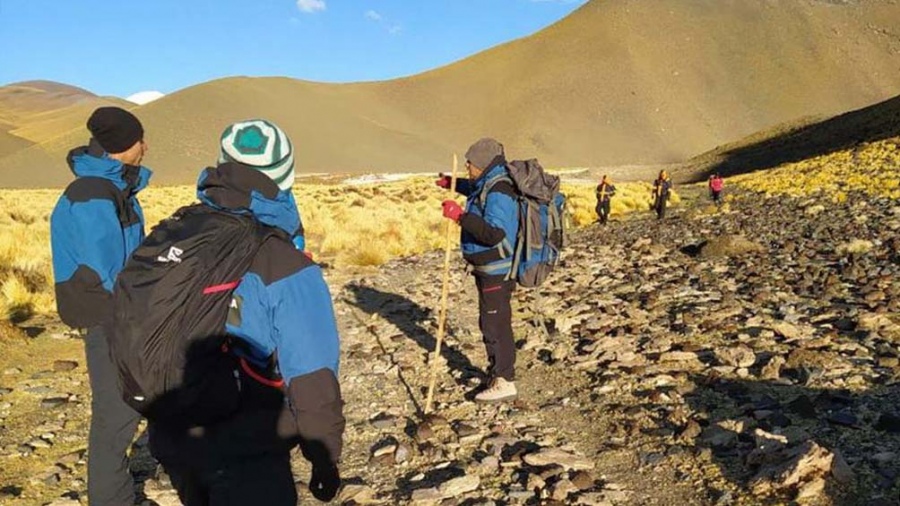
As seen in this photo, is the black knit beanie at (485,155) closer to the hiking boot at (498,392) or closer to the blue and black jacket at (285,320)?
the hiking boot at (498,392)

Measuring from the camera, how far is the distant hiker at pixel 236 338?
2.08 m

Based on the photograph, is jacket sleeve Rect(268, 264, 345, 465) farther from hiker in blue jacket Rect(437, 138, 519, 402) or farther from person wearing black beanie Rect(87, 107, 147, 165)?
hiker in blue jacket Rect(437, 138, 519, 402)

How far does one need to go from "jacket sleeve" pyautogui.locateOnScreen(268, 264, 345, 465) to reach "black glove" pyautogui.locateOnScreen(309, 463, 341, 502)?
0.10m

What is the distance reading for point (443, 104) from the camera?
132 metres

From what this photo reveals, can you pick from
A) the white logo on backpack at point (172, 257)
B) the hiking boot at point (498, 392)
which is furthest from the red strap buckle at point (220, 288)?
the hiking boot at point (498, 392)

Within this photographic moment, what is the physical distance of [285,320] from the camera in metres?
2.22

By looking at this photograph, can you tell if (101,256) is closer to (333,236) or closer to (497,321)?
(497,321)

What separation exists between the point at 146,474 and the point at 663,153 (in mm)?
114562

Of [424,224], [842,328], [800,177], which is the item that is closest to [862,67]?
[800,177]

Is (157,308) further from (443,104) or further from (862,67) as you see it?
(862,67)

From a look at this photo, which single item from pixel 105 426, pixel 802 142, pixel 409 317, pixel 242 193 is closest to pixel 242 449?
pixel 242 193

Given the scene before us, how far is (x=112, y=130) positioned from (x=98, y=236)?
0.60 m

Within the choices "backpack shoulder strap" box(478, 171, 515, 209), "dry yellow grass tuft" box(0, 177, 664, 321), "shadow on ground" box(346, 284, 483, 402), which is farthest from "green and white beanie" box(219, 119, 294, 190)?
"dry yellow grass tuft" box(0, 177, 664, 321)

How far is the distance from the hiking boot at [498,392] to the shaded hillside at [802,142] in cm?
2989
